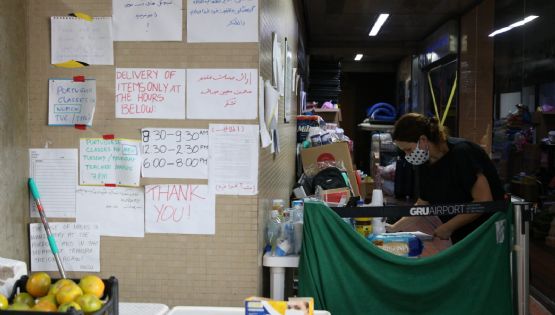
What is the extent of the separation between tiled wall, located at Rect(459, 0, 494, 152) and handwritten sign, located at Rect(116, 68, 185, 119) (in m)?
5.38

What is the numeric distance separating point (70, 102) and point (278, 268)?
1333 millimetres

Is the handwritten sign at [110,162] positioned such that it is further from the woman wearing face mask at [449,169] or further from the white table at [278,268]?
the woman wearing face mask at [449,169]

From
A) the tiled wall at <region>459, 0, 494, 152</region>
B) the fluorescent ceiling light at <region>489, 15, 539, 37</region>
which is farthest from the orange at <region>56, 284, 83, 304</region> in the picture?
the tiled wall at <region>459, 0, 494, 152</region>

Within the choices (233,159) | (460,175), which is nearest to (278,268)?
(233,159)

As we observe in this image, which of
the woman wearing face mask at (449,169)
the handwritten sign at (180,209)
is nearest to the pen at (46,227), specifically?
the handwritten sign at (180,209)

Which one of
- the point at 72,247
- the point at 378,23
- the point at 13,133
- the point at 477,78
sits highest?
the point at 378,23

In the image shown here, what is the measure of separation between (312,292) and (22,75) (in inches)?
69.7

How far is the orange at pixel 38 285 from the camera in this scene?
69.3 inches

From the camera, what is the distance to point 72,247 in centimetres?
271

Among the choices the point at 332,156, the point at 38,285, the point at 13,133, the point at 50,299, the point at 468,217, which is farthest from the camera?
the point at 332,156

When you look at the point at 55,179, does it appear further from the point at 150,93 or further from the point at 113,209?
the point at 150,93

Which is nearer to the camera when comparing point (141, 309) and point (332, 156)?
point (141, 309)

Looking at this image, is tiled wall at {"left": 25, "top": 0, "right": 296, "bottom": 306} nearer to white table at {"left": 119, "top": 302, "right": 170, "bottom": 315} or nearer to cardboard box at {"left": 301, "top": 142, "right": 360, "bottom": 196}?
white table at {"left": 119, "top": 302, "right": 170, "bottom": 315}

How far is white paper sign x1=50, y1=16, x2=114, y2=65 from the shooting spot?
2.66 meters
